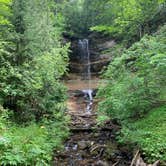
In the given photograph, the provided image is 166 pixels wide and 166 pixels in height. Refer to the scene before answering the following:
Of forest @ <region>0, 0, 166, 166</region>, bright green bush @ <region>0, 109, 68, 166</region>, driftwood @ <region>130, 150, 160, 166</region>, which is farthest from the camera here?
forest @ <region>0, 0, 166, 166</region>

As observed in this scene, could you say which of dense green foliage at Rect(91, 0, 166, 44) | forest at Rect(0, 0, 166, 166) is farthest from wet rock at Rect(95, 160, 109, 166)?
dense green foliage at Rect(91, 0, 166, 44)

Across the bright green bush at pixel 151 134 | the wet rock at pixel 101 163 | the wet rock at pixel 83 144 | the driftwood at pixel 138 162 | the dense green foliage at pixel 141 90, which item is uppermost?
the dense green foliage at pixel 141 90

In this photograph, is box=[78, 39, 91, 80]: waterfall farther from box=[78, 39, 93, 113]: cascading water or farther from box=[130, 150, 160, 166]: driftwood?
box=[130, 150, 160, 166]: driftwood

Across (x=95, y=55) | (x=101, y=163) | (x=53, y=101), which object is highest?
(x=95, y=55)

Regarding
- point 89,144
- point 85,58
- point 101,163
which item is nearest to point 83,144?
point 89,144

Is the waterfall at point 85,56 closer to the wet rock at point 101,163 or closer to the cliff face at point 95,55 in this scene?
the cliff face at point 95,55

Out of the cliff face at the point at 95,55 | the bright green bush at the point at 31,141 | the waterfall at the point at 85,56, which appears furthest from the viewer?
the waterfall at the point at 85,56

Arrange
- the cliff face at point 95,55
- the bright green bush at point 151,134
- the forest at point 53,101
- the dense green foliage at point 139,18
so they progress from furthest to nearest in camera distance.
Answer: the cliff face at point 95,55
the dense green foliage at point 139,18
the forest at point 53,101
the bright green bush at point 151,134

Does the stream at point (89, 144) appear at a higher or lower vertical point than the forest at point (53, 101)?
lower

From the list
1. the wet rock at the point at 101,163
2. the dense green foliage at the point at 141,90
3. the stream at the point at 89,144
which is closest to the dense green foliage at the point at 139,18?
the stream at the point at 89,144

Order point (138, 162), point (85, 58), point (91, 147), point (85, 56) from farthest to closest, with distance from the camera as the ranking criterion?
point (85, 56)
point (85, 58)
point (91, 147)
point (138, 162)

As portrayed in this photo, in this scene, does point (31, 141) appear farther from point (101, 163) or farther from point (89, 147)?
point (89, 147)

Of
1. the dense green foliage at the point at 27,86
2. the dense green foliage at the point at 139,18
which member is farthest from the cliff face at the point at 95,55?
the dense green foliage at the point at 27,86

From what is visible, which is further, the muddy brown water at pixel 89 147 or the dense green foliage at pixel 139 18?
the dense green foliage at pixel 139 18
